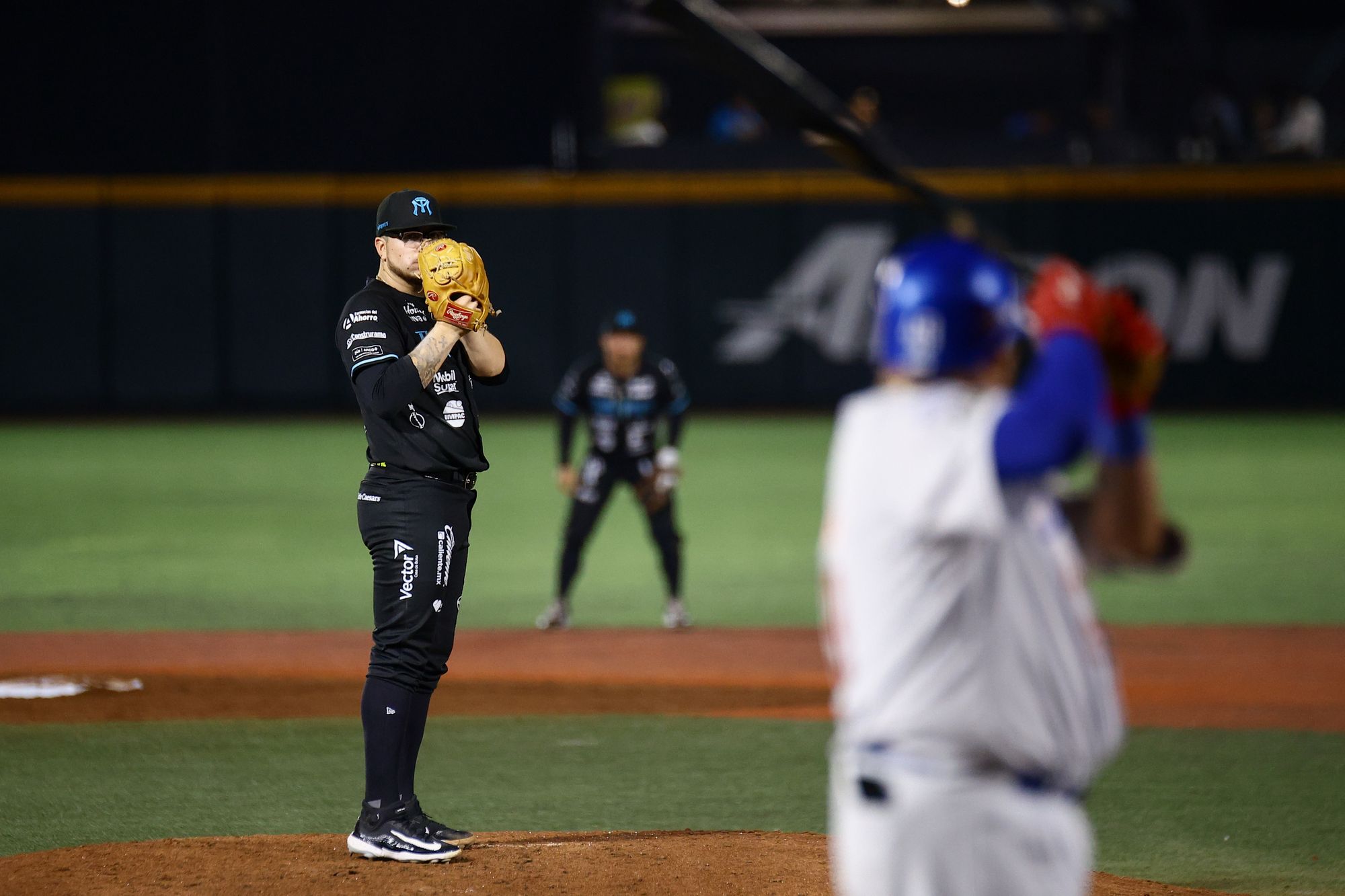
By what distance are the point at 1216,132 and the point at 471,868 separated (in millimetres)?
20568

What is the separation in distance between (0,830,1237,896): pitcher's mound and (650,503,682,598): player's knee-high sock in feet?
15.2

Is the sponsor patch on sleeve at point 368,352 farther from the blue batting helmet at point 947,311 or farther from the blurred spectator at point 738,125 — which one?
the blurred spectator at point 738,125

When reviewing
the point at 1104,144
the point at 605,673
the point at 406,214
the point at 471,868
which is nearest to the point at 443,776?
the point at 471,868

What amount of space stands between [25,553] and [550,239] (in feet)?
38.2

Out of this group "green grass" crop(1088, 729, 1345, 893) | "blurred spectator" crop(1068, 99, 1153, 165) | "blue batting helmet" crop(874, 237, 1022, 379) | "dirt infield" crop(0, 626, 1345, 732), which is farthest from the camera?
"blurred spectator" crop(1068, 99, 1153, 165)

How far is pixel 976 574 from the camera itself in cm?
253

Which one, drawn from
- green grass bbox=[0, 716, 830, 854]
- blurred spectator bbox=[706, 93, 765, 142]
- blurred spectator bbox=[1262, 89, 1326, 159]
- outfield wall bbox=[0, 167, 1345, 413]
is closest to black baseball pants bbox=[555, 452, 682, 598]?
green grass bbox=[0, 716, 830, 854]

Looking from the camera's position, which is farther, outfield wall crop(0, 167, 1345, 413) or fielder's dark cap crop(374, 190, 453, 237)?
outfield wall crop(0, 167, 1345, 413)

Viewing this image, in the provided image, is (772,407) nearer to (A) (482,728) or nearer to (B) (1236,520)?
(B) (1236,520)

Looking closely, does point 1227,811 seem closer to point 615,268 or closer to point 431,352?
point 431,352

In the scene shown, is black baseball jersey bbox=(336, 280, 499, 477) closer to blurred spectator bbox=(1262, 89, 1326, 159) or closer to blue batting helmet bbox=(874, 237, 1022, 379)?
blue batting helmet bbox=(874, 237, 1022, 379)

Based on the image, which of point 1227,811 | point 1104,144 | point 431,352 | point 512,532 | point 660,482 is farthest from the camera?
point 1104,144

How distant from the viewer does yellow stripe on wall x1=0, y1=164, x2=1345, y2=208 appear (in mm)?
22953

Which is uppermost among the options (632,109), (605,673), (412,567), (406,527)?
(632,109)
